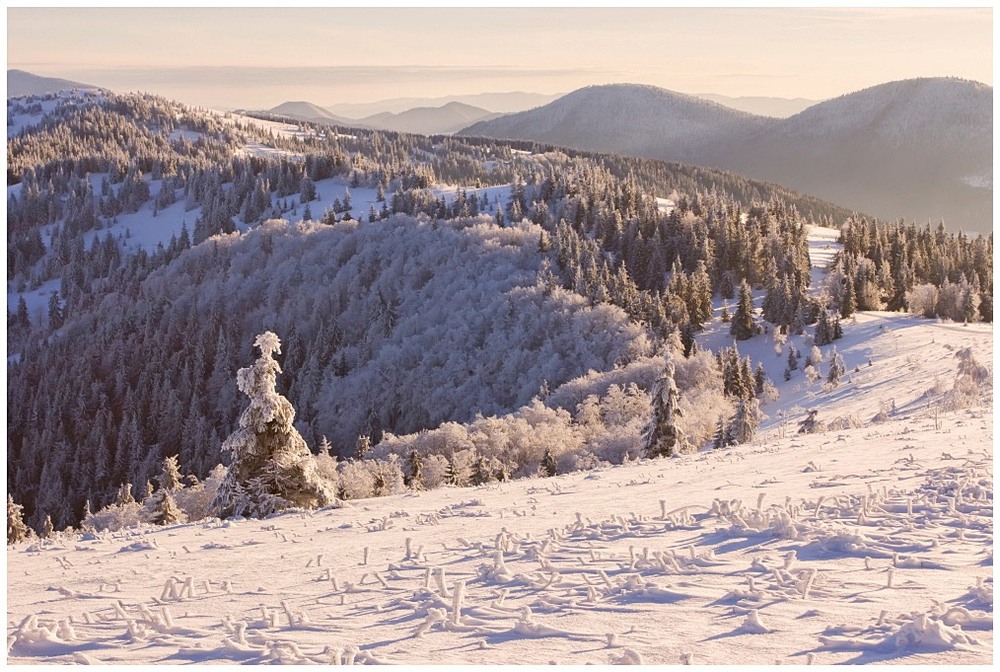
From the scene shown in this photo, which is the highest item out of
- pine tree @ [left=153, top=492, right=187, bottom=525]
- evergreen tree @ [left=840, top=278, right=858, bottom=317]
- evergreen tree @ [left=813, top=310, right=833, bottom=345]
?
evergreen tree @ [left=840, top=278, right=858, bottom=317]

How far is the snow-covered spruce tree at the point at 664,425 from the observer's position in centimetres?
4150

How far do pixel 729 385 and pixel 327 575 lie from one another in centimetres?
5117

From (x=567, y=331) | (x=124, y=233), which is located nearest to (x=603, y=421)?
(x=567, y=331)

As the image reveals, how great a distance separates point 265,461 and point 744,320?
202 feet

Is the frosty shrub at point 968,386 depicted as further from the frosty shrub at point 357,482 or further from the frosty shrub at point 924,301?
the frosty shrub at point 924,301

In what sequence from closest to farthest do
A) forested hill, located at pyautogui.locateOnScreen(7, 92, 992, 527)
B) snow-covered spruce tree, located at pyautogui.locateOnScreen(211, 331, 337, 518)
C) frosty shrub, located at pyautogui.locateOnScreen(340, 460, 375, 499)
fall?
snow-covered spruce tree, located at pyautogui.locateOnScreen(211, 331, 337, 518) < frosty shrub, located at pyautogui.locateOnScreen(340, 460, 375, 499) < forested hill, located at pyautogui.locateOnScreen(7, 92, 992, 527)

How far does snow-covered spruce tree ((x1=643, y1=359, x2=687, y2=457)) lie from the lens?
4150cm

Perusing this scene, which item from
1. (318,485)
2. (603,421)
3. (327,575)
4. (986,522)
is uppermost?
(986,522)

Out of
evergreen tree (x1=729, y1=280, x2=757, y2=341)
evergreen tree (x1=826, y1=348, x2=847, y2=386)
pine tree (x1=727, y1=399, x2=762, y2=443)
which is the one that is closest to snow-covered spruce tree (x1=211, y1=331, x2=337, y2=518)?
pine tree (x1=727, y1=399, x2=762, y2=443)

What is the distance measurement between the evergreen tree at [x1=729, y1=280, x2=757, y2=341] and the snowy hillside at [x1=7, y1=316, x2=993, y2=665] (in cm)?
6034

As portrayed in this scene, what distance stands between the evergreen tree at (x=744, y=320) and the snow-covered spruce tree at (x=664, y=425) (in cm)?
3812

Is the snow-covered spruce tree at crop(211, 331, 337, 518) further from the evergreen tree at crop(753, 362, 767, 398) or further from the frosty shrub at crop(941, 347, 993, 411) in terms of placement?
the evergreen tree at crop(753, 362, 767, 398)

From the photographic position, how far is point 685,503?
53.3 feet

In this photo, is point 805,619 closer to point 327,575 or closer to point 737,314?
point 327,575
